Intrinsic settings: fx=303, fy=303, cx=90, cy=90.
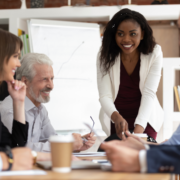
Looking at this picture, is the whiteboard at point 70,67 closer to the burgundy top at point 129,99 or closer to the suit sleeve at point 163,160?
the burgundy top at point 129,99

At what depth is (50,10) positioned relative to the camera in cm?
350

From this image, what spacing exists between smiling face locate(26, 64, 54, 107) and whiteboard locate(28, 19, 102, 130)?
Answer: 1.55 meters

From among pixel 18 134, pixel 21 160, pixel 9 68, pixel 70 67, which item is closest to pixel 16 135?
pixel 18 134

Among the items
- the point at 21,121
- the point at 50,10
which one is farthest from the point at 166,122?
the point at 21,121

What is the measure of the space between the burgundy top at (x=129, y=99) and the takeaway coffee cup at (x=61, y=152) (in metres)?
1.26

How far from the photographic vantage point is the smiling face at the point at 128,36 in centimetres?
200

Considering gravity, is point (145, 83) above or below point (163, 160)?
above

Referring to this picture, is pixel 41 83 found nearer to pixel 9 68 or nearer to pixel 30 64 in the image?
pixel 30 64

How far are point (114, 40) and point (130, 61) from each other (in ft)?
0.61

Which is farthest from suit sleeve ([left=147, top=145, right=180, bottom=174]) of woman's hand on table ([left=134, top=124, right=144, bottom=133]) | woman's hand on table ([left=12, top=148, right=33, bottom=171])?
woman's hand on table ([left=134, top=124, right=144, bottom=133])

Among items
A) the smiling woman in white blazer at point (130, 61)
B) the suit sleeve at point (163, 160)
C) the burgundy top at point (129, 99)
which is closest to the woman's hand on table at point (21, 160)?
the suit sleeve at point (163, 160)

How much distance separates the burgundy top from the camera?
6.79 feet

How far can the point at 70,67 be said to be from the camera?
3564mm

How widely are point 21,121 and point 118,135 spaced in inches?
25.0
